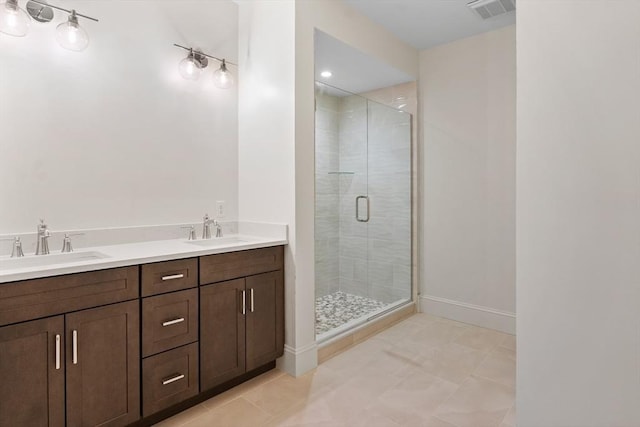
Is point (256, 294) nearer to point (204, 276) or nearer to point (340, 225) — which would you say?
point (204, 276)

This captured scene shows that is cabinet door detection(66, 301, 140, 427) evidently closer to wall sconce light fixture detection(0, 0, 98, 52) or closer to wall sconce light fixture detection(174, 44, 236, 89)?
wall sconce light fixture detection(0, 0, 98, 52)

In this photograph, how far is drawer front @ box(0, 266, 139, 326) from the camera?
1.37 meters

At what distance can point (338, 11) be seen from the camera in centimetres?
271

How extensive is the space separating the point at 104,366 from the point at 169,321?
1.09ft

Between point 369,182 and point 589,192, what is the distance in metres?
2.56

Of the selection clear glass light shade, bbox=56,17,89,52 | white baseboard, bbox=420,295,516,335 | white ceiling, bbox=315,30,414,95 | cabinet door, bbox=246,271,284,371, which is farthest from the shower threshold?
clear glass light shade, bbox=56,17,89,52

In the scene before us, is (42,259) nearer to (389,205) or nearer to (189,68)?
(189,68)

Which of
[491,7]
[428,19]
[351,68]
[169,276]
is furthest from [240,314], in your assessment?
[491,7]

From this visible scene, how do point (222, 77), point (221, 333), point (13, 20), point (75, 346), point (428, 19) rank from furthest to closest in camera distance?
point (428, 19) < point (222, 77) < point (221, 333) < point (13, 20) < point (75, 346)

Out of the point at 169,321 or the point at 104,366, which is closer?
the point at 104,366

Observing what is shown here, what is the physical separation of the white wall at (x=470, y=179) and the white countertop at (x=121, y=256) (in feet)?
6.11

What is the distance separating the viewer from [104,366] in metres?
1.60

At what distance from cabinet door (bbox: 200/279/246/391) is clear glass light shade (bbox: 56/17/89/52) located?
4.78 ft

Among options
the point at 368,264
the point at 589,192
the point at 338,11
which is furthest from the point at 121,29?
the point at 368,264
